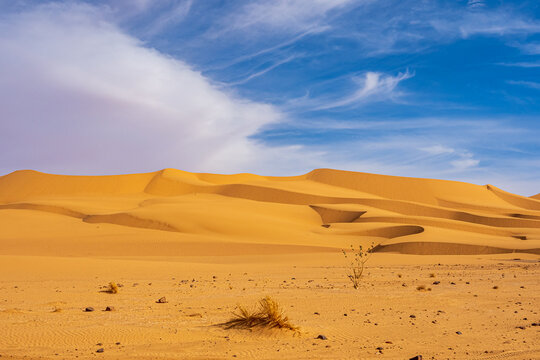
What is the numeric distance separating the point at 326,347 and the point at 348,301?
527cm

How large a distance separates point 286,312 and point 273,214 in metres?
46.7

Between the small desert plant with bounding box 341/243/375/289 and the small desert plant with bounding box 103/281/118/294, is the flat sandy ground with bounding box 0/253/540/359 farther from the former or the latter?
the small desert plant with bounding box 341/243/375/289

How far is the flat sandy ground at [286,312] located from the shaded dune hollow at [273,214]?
1947cm

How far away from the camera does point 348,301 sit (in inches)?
497

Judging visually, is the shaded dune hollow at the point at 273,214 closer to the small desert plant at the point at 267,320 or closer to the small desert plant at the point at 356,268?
the small desert plant at the point at 356,268

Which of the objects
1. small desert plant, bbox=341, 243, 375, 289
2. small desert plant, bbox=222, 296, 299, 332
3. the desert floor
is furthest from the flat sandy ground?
small desert plant, bbox=341, 243, 375, 289

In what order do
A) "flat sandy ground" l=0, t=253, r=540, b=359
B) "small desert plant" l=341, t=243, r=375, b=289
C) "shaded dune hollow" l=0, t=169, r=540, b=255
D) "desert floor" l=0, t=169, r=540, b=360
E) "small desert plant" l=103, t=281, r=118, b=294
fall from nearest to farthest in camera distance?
"flat sandy ground" l=0, t=253, r=540, b=359
"desert floor" l=0, t=169, r=540, b=360
"small desert plant" l=103, t=281, r=118, b=294
"small desert plant" l=341, t=243, r=375, b=289
"shaded dune hollow" l=0, t=169, r=540, b=255

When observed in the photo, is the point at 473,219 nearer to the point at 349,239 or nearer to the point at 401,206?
the point at 401,206

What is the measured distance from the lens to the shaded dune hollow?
1518 inches

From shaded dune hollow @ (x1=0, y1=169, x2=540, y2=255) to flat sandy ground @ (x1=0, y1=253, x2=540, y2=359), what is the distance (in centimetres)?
1947

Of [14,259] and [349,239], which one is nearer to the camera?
[14,259]

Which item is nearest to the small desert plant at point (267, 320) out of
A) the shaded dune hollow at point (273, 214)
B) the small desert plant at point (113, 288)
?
the small desert plant at point (113, 288)

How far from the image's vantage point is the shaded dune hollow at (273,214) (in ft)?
127

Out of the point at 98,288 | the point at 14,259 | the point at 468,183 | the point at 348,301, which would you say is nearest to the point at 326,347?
the point at 348,301
